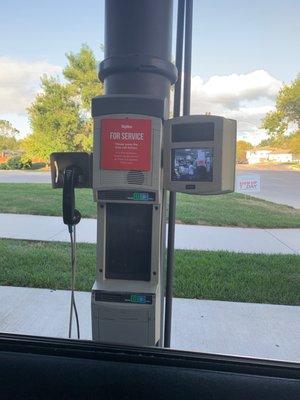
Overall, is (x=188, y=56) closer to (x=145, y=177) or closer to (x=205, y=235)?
(x=145, y=177)

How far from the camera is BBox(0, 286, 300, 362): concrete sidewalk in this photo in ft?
8.16

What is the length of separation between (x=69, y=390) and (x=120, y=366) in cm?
16

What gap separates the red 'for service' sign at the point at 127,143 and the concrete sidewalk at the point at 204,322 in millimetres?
1380

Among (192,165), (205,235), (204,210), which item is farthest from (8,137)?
(205,235)

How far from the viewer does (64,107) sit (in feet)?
6.29

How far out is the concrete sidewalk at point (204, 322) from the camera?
2487mm

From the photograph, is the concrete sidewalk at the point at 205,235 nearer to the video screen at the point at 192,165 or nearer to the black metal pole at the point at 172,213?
the black metal pole at the point at 172,213

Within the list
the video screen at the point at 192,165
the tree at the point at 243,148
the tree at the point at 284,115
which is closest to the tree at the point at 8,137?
the video screen at the point at 192,165

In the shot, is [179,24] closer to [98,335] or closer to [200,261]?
[98,335]

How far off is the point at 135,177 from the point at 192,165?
19 centimetres

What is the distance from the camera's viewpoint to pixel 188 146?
138 centimetres

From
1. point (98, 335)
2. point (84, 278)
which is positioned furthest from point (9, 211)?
point (98, 335)

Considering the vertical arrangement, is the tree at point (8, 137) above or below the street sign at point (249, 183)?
above

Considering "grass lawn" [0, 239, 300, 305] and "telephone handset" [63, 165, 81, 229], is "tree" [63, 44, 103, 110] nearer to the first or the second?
"telephone handset" [63, 165, 81, 229]
